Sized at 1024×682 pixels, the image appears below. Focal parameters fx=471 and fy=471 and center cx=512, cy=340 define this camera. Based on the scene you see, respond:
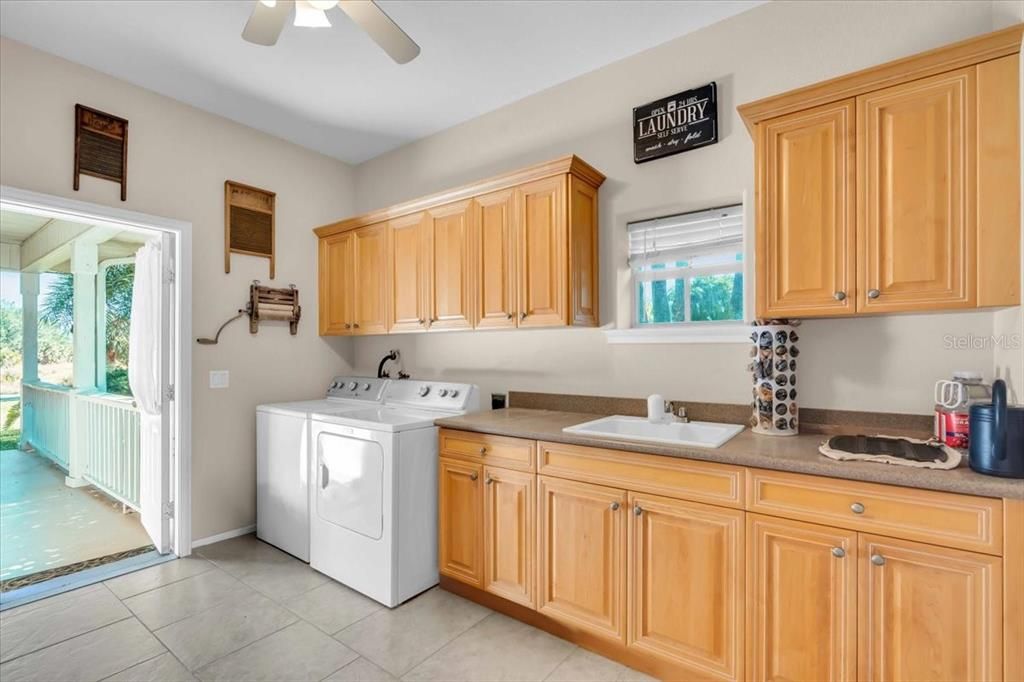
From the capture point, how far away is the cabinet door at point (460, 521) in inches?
92.5

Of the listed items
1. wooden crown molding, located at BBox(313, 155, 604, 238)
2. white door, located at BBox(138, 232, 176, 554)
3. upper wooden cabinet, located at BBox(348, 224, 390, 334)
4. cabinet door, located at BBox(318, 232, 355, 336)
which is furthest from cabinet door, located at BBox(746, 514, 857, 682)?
white door, located at BBox(138, 232, 176, 554)

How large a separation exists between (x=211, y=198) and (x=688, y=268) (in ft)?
10.1

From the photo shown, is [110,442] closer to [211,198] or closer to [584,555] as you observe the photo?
[211,198]

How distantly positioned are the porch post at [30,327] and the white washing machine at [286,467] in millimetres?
3225

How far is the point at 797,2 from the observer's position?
210 centimetres

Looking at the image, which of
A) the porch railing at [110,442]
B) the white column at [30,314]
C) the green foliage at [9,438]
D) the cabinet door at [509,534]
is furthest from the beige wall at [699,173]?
the green foliage at [9,438]

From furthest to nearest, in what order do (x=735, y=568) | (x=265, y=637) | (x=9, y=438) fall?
(x=9, y=438) < (x=265, y=637) < (x=735, y=568)

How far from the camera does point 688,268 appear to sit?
2.46 metres

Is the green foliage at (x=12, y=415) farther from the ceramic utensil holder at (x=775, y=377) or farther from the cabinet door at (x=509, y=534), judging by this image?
the ceramic utensil holder at (x=775, y=377)

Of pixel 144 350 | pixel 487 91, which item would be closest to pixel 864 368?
pixel 487 91

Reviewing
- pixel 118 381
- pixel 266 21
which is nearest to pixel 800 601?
pixel 266 21

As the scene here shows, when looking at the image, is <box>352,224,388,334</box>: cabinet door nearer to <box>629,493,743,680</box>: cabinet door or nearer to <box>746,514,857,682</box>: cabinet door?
<box>629,493,743,680</box>: cabinet door

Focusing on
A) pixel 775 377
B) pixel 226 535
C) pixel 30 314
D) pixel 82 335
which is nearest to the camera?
pixel 775 377

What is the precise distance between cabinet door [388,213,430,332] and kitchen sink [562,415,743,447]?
1340 millimetres
